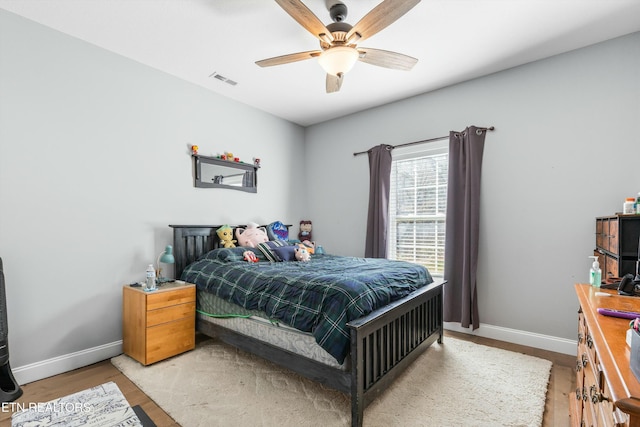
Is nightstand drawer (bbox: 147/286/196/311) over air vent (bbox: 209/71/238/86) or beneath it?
beneath

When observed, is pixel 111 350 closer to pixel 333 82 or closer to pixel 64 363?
pixel 64 363

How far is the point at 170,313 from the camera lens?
105 inches

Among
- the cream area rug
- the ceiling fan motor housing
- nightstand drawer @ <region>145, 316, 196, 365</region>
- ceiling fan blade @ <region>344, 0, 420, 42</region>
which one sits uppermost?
the ceiling fan motor housing

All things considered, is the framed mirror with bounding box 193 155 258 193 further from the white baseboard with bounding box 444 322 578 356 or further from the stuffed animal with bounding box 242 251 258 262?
the white baseboard with bounding box 444 322 578 356

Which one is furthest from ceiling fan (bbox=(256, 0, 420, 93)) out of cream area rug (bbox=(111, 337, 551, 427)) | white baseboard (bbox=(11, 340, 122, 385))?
white baseboard (bbox=(11, 340, 122, 385))

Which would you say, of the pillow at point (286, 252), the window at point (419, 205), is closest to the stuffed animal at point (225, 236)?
the pillow at point (286, 252)

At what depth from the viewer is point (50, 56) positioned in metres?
2.46

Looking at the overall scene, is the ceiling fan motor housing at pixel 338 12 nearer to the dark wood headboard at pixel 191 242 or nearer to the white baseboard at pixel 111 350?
the dark wood headboard at pixel 191 242

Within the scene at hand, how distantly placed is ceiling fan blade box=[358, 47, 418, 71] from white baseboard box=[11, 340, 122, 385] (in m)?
3.27

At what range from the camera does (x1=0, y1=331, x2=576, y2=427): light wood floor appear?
1902 millimetres

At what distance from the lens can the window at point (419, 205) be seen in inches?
143

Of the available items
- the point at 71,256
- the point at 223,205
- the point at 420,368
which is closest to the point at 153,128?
the point at 223,205

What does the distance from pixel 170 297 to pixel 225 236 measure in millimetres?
953

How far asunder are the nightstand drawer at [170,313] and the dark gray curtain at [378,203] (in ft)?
7.24
